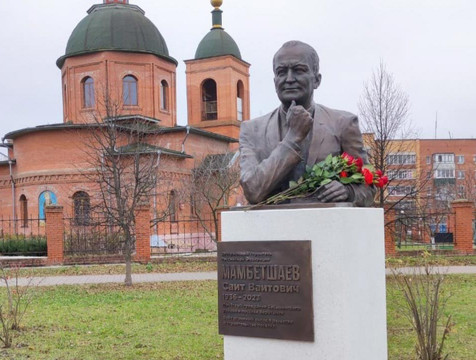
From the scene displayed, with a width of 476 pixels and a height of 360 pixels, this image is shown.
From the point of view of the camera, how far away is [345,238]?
13.8ft

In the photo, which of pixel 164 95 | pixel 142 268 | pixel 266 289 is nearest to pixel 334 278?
pixel 266 289

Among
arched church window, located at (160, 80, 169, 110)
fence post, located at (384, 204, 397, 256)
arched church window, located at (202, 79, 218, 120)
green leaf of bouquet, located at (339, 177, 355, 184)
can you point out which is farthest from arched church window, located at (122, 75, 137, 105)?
green leaf of bouquet, located at (339, 177, 355, 184)

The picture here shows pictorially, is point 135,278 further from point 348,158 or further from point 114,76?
point 114,76

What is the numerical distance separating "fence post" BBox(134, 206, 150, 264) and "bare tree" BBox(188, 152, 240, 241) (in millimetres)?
8250

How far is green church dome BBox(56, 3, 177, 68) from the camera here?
36250 millimetres

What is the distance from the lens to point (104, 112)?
111 feet

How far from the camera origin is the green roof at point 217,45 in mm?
A: 43188

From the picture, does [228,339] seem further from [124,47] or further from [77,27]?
[77,27]

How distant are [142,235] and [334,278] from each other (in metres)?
18.0

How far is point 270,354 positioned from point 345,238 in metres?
1.13

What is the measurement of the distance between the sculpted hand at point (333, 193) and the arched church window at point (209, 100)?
39519 millimetres

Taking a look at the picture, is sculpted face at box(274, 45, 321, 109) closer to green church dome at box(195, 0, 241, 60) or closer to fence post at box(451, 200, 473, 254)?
fence post at box(451, 200, 473, 254)

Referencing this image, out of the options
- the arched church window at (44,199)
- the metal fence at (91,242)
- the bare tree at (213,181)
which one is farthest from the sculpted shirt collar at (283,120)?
the arched church window at (44,199)


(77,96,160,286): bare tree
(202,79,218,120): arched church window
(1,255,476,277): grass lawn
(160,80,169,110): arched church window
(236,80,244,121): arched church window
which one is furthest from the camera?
(236,80,244,121): arched church window
